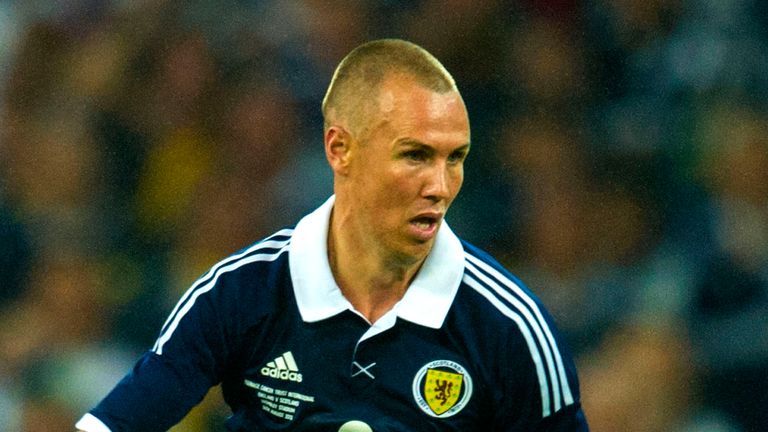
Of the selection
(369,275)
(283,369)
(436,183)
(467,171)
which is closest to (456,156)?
(436,183)

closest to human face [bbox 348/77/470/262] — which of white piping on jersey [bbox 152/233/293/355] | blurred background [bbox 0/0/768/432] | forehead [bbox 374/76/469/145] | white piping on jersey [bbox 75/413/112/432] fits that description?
forehead [bbox 374/76/469/145]

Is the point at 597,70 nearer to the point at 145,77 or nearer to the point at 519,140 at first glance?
the point at 519,140

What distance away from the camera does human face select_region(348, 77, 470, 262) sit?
2893 millimetres

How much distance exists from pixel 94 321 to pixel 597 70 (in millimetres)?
2194

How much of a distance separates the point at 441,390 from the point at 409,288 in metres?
0.25

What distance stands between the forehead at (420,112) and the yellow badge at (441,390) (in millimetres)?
540

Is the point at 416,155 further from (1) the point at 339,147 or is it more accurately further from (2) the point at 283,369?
(2) the point at 283,369

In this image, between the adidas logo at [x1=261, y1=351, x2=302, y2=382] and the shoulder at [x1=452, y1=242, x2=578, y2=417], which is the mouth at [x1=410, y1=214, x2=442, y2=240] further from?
the adidas logo at [x1=261, y1=351, x2=302, y2=382]

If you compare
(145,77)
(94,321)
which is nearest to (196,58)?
(145,77)

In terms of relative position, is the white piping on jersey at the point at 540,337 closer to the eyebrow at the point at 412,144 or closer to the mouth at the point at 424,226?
the mouth at the point at 424,226

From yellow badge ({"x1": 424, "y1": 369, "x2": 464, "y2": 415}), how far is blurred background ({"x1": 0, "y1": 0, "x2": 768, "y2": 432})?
1.62 metres

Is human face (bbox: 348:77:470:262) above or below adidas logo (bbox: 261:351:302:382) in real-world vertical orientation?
above

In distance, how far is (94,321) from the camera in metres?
5.07

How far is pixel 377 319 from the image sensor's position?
121 inches
